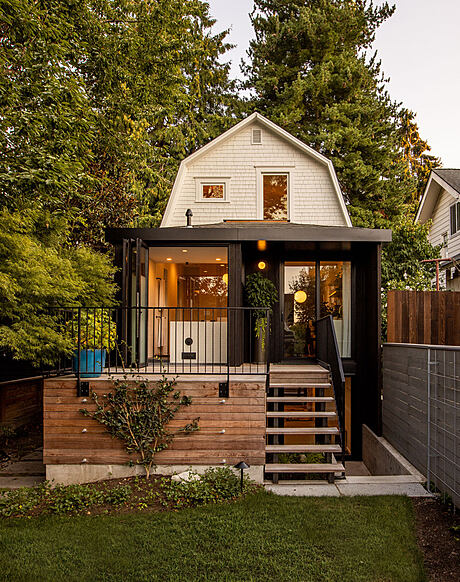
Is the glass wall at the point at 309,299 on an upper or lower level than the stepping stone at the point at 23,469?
upper

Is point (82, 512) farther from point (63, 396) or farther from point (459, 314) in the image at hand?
point (459, 314)

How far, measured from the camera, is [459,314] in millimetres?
6555

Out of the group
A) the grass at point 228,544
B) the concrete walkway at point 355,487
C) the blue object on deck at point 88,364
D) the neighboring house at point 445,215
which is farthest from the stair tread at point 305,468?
the neighboring house at point 445,215

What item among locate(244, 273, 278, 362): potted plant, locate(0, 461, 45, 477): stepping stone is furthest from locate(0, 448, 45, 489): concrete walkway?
locate(244, 273, 278, 362): potted plant

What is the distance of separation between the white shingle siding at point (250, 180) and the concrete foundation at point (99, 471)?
6855 millimetres

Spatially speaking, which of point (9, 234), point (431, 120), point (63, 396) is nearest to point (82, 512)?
point (63, 396)

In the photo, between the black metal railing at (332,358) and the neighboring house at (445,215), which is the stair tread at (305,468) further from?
the neighboring house at (445,215)

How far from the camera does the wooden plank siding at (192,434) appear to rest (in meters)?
5.48

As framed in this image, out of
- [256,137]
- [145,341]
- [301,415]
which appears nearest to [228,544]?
[301,415]

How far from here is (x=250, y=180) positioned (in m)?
11.4

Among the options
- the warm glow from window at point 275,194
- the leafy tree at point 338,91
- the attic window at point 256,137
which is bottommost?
the warm glow from window at point 275,194

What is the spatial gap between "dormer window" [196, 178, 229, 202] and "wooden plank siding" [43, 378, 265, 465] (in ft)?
22.4

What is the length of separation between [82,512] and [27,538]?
684mm

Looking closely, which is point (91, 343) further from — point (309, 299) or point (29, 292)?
point (309, 299)
